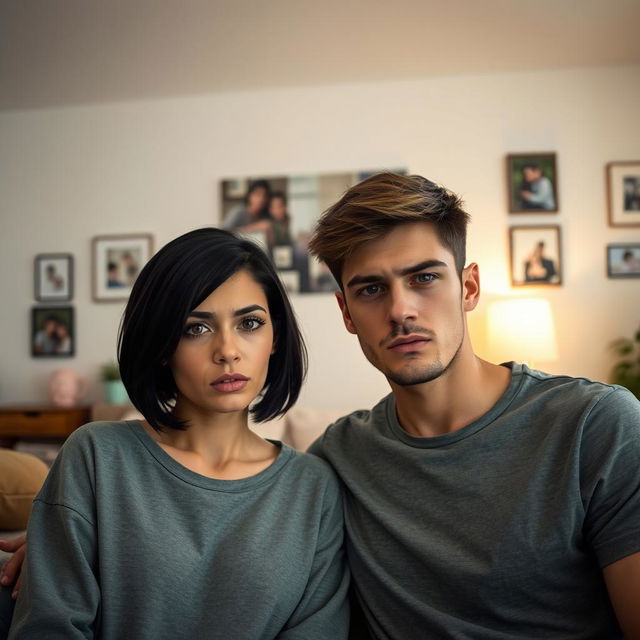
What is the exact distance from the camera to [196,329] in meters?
1.31

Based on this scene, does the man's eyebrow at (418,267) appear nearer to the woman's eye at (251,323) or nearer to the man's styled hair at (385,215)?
the man's styled hair at (385,215)

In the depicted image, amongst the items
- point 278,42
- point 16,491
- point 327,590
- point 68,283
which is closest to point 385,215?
point 327,590

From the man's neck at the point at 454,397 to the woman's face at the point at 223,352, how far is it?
0.33m

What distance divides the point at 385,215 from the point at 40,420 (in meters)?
3.61

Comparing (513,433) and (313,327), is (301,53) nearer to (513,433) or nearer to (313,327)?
(313,327)

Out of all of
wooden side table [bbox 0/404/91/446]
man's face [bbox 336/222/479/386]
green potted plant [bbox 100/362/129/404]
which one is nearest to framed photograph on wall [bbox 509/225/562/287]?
green potted plant [bbox 100/362/129/404]

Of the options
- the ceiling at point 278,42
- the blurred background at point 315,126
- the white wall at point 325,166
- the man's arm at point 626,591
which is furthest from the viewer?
the white wall at point 325,166

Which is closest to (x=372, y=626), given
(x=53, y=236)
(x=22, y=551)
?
(x=22, y=551)

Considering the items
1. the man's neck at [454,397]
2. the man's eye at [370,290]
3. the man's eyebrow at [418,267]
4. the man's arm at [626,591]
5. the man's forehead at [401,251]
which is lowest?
the man's arm at [626,591]

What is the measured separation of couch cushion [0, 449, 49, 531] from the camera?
1.68 metres

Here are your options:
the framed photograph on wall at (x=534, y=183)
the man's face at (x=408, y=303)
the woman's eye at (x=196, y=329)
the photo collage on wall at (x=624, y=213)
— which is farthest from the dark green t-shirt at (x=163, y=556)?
the photo collage on wall at (x=624, y=213)

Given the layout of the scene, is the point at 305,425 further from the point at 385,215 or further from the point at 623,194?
the point at 623,194

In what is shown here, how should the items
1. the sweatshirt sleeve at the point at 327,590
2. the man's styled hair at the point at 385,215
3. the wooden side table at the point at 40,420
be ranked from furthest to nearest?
the wooden side table at the point at 40,420 < the man's styled hair at the point at 385,215 < the sweatshirt sleeve at the point at 327,590

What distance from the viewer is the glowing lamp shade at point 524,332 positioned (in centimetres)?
391
